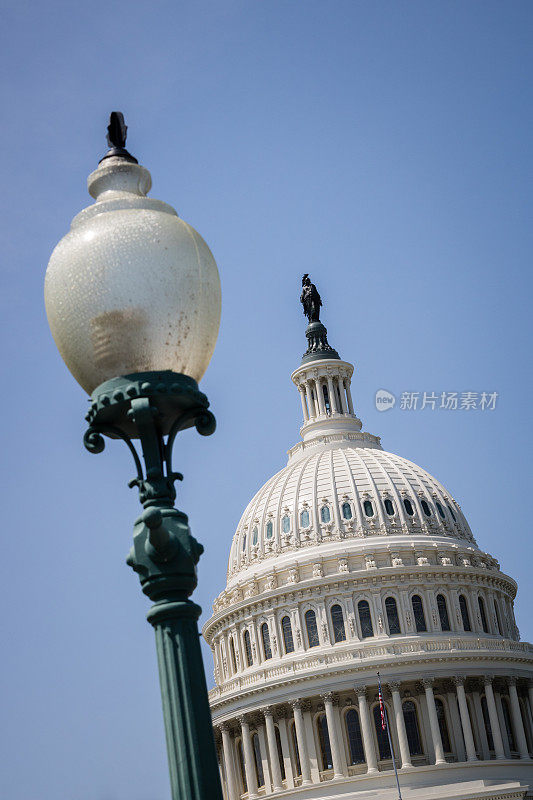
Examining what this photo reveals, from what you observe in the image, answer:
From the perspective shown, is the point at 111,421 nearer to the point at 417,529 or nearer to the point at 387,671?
the point at 387,671

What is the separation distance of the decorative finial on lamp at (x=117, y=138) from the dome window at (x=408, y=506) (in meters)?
84.8

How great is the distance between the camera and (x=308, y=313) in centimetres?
11456

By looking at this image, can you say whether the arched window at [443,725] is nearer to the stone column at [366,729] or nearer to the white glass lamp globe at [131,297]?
the stone column at [366,729]

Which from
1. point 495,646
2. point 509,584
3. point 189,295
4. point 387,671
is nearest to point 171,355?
point 189,295

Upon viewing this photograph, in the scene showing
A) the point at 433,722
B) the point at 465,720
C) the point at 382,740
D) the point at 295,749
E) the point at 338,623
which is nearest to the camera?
the point at 433,722

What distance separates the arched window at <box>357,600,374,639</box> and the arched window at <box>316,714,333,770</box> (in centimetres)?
698

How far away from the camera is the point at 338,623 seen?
84.9 metres

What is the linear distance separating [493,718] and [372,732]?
947cm

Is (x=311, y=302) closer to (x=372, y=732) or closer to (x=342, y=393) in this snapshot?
(x=342, y=393)

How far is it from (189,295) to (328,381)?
97199mm

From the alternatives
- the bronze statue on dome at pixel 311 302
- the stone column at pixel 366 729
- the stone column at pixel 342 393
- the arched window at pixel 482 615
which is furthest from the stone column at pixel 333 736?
the bronze statue on dome at pixel 311 302

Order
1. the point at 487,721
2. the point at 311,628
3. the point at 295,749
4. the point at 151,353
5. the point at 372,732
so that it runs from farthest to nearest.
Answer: the point at 311,628 → the point at 487,721 → the point at 295,749 → the point at 372,732 → the point at 151,353

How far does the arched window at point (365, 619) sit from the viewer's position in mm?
84250

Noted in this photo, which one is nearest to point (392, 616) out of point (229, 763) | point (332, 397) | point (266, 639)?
point (266, 639)
